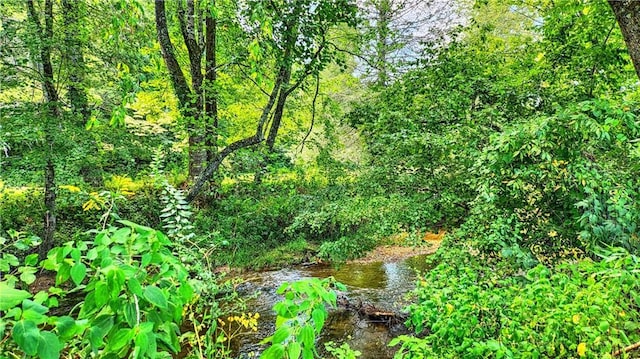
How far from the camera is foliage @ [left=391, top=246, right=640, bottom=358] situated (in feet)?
5.24

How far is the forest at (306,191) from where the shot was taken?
1148 millimetres

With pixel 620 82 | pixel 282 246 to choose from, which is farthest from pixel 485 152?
pixel 282 246

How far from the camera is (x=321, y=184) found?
324 inches

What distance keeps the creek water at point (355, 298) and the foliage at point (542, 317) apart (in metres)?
1.70

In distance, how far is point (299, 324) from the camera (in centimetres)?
114

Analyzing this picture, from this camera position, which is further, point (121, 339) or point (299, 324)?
point (299, 324)

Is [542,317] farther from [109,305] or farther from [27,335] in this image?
[27,335]

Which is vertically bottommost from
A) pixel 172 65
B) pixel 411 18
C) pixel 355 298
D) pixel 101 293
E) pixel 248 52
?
pixel 355 298

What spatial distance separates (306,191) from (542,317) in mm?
7271

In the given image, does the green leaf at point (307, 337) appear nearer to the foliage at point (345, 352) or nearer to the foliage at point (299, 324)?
the foliage at point (299, 324)

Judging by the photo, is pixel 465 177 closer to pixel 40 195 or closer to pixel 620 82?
pixel 620 82

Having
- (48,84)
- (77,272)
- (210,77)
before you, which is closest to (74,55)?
(48,84)

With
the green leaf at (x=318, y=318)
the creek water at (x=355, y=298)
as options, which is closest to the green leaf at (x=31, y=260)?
the green leaf at (x=318, y=318)

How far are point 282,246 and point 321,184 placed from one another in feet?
5.65
